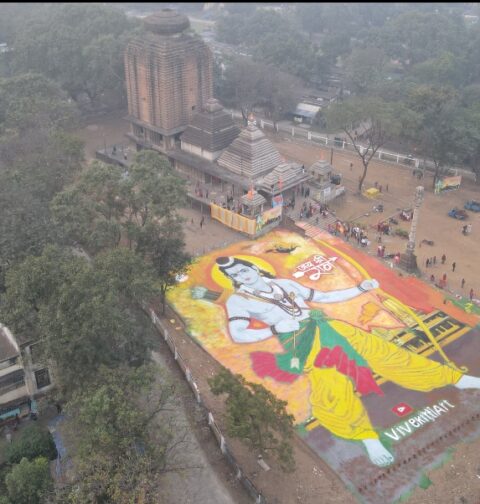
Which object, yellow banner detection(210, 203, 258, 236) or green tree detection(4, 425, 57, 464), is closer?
green tree detection(4, 425, 57, 464)

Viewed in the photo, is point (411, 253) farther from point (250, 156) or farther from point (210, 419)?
point (210, 419)

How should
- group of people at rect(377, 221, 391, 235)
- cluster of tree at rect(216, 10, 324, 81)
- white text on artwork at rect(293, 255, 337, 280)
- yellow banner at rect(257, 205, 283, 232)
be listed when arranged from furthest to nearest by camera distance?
cluster of tree at rect(216, 10, 324, 81)
group of people at rect(377, 221, 391, 235)
yellow banner at rect(257, 205, 283, 232)
white text on artwork at rect(293, 255, 337, 280)

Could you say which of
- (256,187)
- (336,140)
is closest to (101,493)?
(256,187)

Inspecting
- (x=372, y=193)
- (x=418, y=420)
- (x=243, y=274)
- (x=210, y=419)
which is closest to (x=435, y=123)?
(x=372, y=193)

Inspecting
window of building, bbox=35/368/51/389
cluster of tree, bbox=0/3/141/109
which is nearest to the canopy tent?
cluster of tree, bbox=0/3/141/109

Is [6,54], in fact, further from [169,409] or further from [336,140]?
[169,409]

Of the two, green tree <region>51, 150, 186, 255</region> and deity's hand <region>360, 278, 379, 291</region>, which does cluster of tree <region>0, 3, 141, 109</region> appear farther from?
deity's hand <region>360, 278, 379, 291</region>
